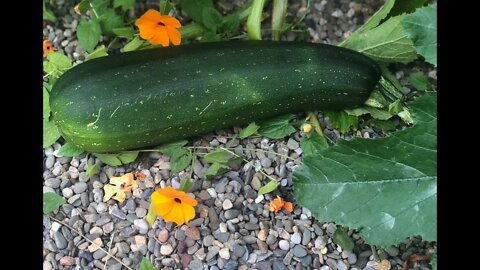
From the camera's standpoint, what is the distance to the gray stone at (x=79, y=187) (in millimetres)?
2100

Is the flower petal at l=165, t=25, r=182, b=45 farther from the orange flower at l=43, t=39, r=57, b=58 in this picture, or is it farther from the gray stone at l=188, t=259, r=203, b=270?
the gray stone at l=188, t=259, r=203, b=270

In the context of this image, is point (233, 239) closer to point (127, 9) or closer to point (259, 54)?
point (259, 54)

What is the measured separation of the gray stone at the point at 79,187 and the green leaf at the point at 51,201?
0.18 feet

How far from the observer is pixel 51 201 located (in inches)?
80.5

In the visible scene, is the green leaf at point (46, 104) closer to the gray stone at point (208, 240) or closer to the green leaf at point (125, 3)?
the green leaf at point (125, 3)

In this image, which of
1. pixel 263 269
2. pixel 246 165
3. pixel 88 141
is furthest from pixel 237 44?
pixel 263 269

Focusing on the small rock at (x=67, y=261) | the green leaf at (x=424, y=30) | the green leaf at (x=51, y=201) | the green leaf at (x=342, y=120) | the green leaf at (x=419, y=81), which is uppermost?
the green leaf at (x=424, y=30)

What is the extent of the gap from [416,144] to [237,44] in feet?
2.38

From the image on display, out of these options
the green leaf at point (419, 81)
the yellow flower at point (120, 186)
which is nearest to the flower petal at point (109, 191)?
the yellow flower at point (120, 186)

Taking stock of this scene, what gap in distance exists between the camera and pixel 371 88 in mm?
2191

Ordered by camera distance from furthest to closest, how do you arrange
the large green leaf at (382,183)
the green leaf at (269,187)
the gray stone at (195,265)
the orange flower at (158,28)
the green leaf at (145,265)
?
the orange flower at (158,28), the green leaf at (269,187), the gray stone at (195,265), the green leaf at (145,265), the large green leaf at (382,183)

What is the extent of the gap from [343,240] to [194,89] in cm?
63

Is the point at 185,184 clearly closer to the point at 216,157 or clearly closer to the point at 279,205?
the point at 216,157

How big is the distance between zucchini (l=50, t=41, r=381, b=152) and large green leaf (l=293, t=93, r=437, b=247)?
391 millimetres
